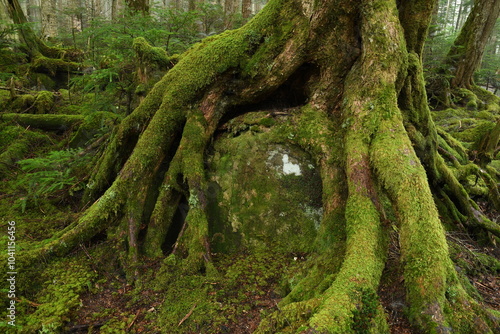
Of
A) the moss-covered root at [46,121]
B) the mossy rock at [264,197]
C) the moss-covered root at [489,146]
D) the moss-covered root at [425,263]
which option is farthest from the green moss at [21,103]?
the moss-covered root at [489,146]

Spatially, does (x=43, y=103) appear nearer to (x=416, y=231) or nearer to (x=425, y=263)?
(x=416, y=231)

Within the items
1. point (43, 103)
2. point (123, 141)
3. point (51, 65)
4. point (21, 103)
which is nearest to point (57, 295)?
point (123, 141)

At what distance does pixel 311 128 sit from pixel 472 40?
11.2 meters

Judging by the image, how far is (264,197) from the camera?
4.16m

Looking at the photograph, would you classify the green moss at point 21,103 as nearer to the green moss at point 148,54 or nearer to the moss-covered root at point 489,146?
the green moss at point 148,54

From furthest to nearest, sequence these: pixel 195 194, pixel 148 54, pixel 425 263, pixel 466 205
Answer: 1. pixel 148 54
2. pixel 466 205
3. pixel 195 194
4. pixel 425 263

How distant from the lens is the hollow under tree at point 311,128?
306 centimetres

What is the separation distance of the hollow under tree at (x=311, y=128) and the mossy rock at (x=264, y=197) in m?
0.32

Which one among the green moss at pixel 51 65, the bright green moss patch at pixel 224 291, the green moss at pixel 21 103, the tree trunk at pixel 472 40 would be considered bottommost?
the bright green moss patch at pixel 224 291

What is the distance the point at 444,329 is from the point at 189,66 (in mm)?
4467

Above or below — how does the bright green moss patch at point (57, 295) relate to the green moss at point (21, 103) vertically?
below

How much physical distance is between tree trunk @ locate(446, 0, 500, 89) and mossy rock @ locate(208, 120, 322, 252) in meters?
10.3

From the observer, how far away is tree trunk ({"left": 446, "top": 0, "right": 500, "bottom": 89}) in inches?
415

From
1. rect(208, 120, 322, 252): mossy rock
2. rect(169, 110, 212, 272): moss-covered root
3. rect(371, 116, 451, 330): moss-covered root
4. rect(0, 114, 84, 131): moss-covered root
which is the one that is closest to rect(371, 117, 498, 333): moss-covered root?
rect(371, 116, 451, 330): moss-covered root
